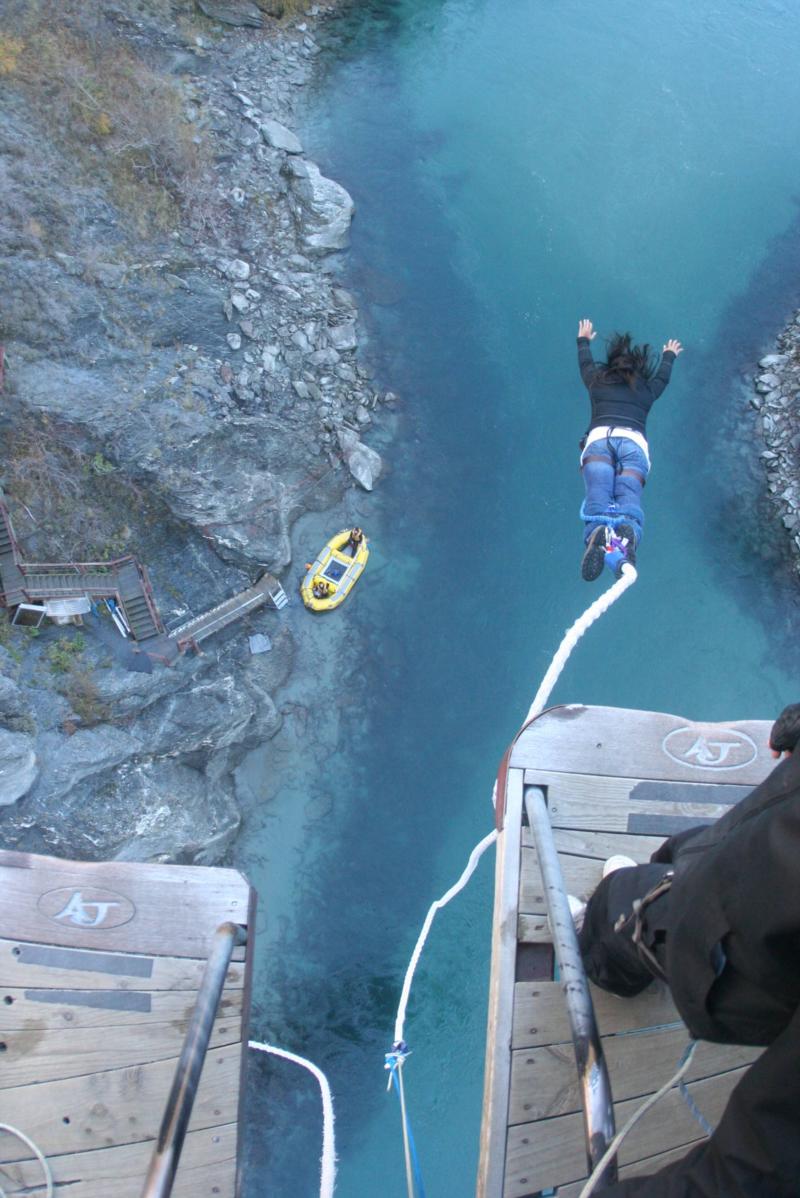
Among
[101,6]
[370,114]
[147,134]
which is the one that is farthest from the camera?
[370,114]

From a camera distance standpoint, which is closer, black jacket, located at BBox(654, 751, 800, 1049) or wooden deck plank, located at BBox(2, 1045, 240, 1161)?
black jacket, located at BBox(654, 751, 800, 1049)

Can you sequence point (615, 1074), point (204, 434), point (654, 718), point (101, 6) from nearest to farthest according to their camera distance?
point (615, 1074), point (654, 718), point (204, 434), point (101, 6)

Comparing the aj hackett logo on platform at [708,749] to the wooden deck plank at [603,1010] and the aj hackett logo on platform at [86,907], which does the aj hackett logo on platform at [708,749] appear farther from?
the aj hackett logo on platform at [86,907]

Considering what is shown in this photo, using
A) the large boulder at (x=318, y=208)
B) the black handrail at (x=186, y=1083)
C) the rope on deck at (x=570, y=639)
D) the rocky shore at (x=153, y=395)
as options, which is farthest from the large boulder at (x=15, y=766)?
the large boulder at (x=318, y=208)

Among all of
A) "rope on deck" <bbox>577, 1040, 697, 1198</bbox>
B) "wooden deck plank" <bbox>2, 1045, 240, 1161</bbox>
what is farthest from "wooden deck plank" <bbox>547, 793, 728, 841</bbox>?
"wooden deck plank" <bbox>2, 1045, 240, 1161</bbox>

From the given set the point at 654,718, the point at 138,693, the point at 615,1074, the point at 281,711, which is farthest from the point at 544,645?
the point at 615,1074

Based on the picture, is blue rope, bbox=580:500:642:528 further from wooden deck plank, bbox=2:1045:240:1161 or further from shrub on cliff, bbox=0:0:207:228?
shrub on cliff, bbox=0:0:207:228

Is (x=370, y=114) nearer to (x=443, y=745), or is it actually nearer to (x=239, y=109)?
(x=239, y=109)

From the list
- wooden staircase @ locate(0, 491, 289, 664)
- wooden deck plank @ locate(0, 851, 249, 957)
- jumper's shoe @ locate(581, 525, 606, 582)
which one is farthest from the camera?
wooden staircase @ locate(0, 491, 289, 664)
